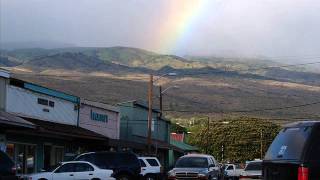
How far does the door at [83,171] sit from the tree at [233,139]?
79.7 m

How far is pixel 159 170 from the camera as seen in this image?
34469mm

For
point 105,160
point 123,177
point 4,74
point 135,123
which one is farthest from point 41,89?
point 135,123

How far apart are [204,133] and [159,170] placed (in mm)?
71281

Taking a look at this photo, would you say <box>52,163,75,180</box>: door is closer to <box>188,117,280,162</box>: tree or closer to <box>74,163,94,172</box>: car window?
<box>74,163,94,172</box>: car window

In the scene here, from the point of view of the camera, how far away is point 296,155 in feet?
29.2

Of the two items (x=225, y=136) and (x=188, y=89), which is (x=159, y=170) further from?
(x=188, y=89)

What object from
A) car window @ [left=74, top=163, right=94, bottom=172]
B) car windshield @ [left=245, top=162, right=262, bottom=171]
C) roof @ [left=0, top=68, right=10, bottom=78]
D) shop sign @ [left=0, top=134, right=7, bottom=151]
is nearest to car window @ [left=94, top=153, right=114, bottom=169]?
car window @ [left=74, top=163, right=94, bottom=172]

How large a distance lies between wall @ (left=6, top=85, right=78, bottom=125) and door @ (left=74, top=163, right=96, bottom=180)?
299 inches

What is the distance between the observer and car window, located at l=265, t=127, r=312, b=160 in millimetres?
8977

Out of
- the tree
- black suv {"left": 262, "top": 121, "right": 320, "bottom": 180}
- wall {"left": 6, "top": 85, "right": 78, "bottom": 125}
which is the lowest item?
the tree

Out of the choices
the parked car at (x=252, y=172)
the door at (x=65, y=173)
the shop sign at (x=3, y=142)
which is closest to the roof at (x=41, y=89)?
the shop sign at (x=3, y=142)

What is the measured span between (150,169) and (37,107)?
25.5 ft

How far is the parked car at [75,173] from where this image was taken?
84.8 feet

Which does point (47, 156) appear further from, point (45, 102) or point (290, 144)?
point (290, 144)
